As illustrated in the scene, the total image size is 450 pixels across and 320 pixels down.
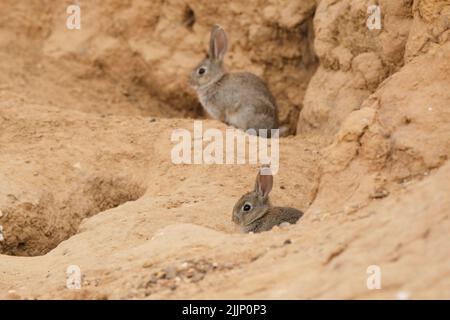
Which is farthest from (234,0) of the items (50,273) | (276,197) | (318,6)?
(50,273)

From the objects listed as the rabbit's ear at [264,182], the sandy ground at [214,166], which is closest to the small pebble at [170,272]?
the sandy ground at [214,166]

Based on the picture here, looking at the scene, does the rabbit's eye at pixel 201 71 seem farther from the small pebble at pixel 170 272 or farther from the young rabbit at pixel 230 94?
the small pebble at pixel 170 272

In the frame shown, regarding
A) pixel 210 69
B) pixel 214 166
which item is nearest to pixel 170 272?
pixel 214 166

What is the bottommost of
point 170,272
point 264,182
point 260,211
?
point 170,272

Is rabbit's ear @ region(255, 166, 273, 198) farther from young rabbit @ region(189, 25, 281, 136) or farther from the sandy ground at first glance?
young rabbit @ region(189, 25, 281, 136)

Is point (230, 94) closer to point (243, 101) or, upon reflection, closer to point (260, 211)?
point (243, 101)

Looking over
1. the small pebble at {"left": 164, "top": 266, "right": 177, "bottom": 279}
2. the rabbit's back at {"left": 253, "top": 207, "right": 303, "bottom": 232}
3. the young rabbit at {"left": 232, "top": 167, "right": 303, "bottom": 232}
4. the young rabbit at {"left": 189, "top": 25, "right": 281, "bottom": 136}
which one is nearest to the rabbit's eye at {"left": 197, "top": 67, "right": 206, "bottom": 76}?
the young rabbit at {"left": 189, "top": 25, "right": 281, "bottom": 136}
